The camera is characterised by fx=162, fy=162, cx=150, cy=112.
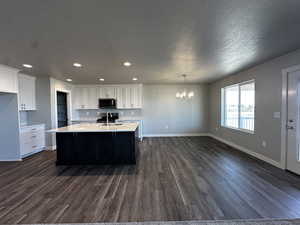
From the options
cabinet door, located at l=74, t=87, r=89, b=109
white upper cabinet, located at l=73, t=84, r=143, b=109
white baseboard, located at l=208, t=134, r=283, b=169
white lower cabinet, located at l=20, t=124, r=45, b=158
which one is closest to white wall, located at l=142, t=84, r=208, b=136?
white upper cabinet, located at l=73, t=84, r=143, b=109

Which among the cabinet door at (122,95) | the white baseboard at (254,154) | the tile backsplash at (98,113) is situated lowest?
the white baseboard at (254,154)

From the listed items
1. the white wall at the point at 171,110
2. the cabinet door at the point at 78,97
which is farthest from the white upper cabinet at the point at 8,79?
the white wall at the point at 171,110

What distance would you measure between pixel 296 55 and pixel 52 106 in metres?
6.51

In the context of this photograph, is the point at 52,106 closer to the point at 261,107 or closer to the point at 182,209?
the point at 182,209

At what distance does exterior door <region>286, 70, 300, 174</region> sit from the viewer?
324 centimetres

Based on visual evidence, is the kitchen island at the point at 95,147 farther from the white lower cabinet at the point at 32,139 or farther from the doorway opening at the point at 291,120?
the doorway opening at the point at 291,120

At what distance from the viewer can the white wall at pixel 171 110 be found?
7391mm

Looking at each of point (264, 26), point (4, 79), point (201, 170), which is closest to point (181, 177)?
point (201, 170)

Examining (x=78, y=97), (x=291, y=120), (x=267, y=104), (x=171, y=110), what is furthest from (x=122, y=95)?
(x=291, y=120)

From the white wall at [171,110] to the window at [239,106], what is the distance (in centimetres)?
127

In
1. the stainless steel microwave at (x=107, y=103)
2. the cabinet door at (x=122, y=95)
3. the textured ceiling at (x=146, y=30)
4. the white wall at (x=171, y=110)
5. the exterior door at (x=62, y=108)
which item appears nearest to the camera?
the textured ceiling at (x=146, y=30)

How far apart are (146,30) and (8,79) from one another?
402 centimetres

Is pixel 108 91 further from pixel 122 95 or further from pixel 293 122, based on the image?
pixel 293 122

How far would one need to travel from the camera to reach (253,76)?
4.51 m
